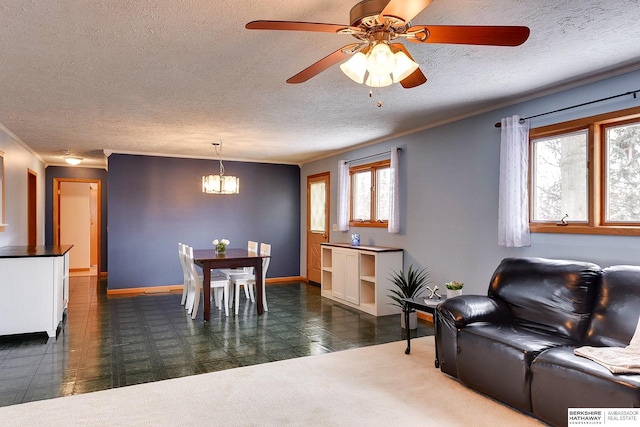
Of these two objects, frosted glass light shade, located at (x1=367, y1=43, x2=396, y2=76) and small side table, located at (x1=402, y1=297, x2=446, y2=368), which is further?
small side table, located at (x1=402, y1=297, x2=446, y2=368)

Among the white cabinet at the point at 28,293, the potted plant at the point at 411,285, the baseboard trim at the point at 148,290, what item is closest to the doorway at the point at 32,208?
the baseboard trim at the point at 148,290

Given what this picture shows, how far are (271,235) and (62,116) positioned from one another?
4.55m

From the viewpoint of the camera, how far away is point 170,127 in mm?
5250

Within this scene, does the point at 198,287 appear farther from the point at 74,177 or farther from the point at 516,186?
the point at 74,177

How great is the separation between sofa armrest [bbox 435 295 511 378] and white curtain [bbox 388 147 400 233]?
2.34 meters

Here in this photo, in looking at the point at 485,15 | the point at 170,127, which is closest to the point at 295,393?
the point at 485,15

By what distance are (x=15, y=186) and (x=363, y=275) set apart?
5.26 meters

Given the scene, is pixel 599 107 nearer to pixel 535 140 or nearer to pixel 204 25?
pixel 535 140

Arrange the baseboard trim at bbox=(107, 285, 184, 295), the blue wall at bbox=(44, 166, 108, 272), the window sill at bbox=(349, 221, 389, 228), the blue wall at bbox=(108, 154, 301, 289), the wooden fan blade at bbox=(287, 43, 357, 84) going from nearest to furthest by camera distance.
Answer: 1. the wooden fan blade at bbox=(287, 43, 357, 84)
2. the window sill at bbox=(349, 221, 389, 228)
3. the baseboard trim at bbox=(107, 285, 184, 295)
4. the blue wall at bbox=(108, 154, 301, 289)
5. the blue wall at bbox=(44, 166, 108, 272)

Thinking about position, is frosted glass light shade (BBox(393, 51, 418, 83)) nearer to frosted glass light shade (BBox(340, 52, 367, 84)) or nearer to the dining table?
frosted glass light shade (BBox(340, 52, 367, 84))

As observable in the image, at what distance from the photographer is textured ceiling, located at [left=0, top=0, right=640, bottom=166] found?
2316mm

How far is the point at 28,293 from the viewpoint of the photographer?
432 centimetres
